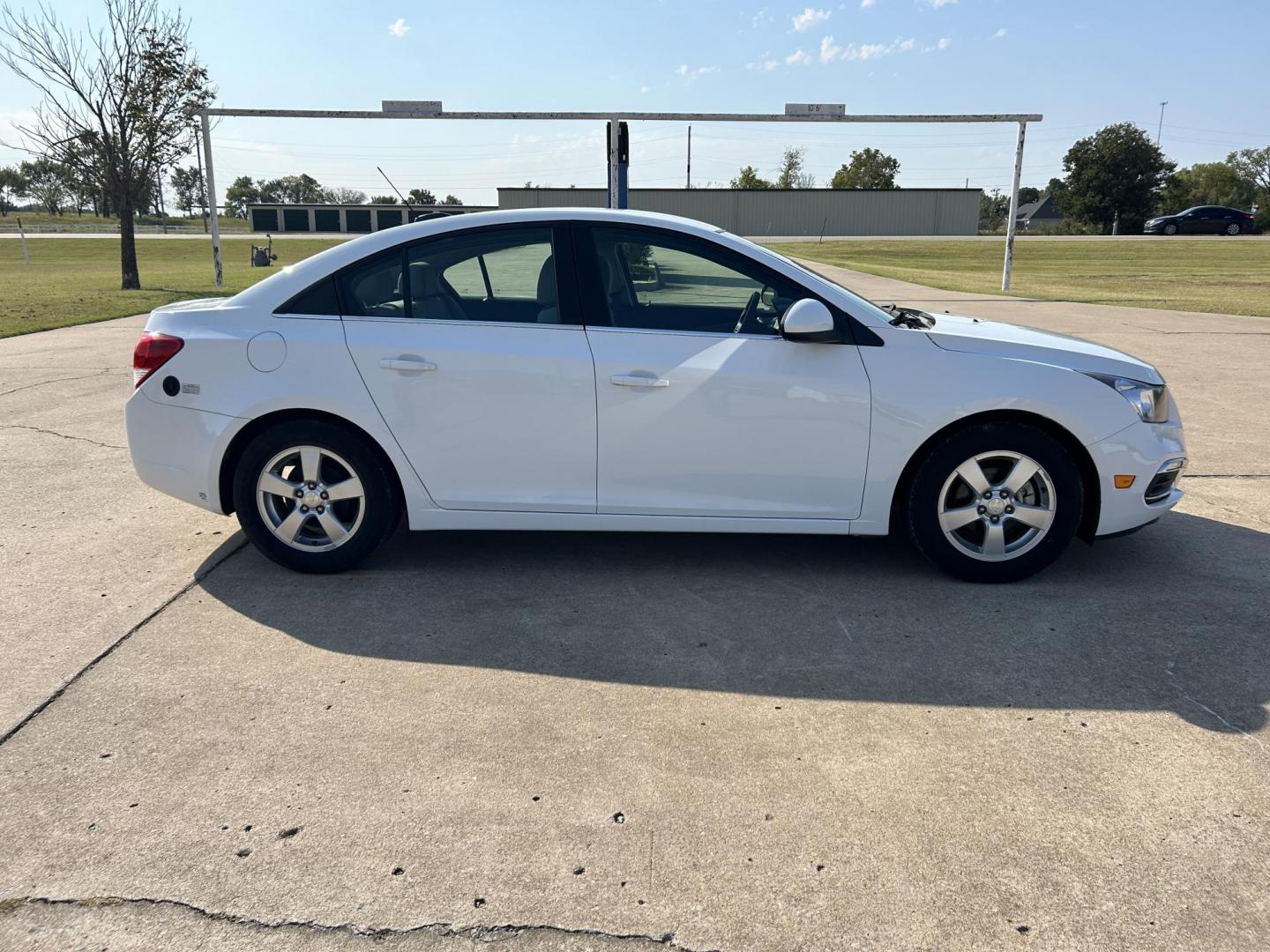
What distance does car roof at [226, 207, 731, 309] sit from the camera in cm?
418

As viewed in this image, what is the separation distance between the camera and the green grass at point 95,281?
15.7 m

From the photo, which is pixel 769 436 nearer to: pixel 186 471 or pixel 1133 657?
pixel 1133 657

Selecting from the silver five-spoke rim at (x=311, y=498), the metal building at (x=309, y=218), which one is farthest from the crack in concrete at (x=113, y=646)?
the metal building at (x=309, y=218)

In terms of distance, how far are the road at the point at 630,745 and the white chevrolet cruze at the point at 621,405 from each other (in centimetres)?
36

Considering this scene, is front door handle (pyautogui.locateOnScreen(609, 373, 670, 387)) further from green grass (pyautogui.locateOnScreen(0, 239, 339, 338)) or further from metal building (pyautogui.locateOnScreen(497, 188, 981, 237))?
metal building (pyautogui.locateOnScreen(497, 188, 981, 237))

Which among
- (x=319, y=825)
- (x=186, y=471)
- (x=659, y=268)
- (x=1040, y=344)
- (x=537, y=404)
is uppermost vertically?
(x=659, y=268)

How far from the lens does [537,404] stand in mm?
4023

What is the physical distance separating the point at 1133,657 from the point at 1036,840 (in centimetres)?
134

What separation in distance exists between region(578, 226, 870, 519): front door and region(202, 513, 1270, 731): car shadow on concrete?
16.7 inches

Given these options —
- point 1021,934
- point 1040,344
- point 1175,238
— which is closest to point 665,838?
point 1021,934

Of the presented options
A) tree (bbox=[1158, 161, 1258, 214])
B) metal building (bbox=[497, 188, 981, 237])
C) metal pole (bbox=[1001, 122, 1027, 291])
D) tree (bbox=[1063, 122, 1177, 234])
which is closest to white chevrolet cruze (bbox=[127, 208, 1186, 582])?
metal pole (bbox=[1001, 122, 1027, 291])

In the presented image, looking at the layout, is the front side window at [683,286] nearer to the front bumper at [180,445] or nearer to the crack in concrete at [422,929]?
the front bumper at [180,445]

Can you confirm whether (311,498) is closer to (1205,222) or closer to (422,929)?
(422,929)

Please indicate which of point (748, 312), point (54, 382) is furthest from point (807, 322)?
point (54, 382)
